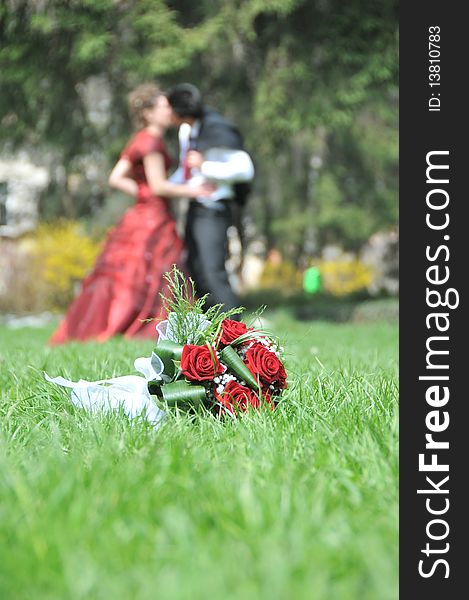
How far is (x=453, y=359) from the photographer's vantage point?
192cm

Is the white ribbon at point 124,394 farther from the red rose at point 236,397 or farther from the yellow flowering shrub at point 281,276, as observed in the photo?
the yellow flowering shrub at point 281,276

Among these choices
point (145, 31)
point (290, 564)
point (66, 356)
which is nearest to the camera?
point (290, 564)

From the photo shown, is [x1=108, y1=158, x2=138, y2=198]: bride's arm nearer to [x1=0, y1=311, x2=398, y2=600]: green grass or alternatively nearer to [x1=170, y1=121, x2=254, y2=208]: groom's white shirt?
[x1=170, y1=121, x2=254, y2=208]: groom's white shirt

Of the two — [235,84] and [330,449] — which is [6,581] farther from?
[235,84]

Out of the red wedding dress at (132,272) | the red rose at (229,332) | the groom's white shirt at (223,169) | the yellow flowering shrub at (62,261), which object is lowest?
the yellow flowering shrub at (62,261)

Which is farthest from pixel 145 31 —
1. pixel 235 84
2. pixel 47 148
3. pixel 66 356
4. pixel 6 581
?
pixel 6 581

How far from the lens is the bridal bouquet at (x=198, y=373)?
2.73 metres

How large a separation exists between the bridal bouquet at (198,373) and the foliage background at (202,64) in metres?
10.6

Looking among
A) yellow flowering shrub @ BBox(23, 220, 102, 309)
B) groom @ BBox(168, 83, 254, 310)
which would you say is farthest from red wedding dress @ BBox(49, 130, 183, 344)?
yellow flowering shrub @ BBox(23, 220, 102, 309)

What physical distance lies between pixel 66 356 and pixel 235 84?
36.2ft

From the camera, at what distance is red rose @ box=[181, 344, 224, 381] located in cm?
271

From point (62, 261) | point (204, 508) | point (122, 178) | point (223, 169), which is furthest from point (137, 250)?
point (62, 261)

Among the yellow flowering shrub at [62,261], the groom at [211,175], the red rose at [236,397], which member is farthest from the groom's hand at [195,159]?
the yellow flowering shrub at [62,261]

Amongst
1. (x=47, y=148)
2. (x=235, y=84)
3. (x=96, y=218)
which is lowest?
(x=96, y=218)
